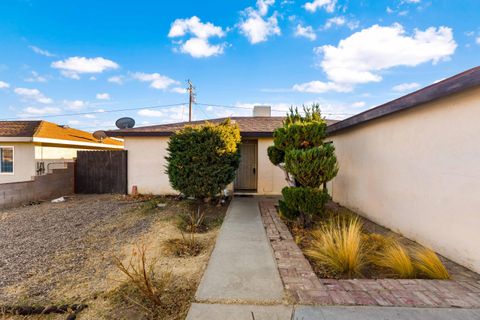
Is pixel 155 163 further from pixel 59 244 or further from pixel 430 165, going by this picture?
pixel 430 165

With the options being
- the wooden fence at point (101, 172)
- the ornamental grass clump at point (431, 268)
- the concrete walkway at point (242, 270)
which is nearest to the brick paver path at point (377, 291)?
the ornamental grass clump at point (431, 268)

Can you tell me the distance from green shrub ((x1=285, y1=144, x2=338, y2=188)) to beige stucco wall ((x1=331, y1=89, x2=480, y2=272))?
1.46m

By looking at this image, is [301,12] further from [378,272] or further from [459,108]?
[378,272]

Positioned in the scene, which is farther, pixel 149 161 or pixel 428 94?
pixel 149 161

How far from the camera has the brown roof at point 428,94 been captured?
3.33 meters

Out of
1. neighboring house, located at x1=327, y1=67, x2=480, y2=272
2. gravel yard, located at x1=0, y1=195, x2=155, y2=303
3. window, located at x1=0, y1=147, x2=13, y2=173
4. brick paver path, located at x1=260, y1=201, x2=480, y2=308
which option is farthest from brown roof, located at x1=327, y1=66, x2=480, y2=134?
window, located at x1=0, y1=147, x2=13, y2=173

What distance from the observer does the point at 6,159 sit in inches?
448

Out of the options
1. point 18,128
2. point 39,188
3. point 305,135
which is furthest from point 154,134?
point 18,128

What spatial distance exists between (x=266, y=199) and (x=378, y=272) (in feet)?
18.6

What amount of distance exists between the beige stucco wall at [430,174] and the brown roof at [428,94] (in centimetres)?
27

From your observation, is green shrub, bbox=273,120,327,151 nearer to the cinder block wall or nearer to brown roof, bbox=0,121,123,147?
the cinder block wall

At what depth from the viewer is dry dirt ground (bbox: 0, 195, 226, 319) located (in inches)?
119

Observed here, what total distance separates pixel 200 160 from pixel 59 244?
3884 millimetres

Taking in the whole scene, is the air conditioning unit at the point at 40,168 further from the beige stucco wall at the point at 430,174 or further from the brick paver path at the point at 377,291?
the beige stucco wall at the point at 430,174
